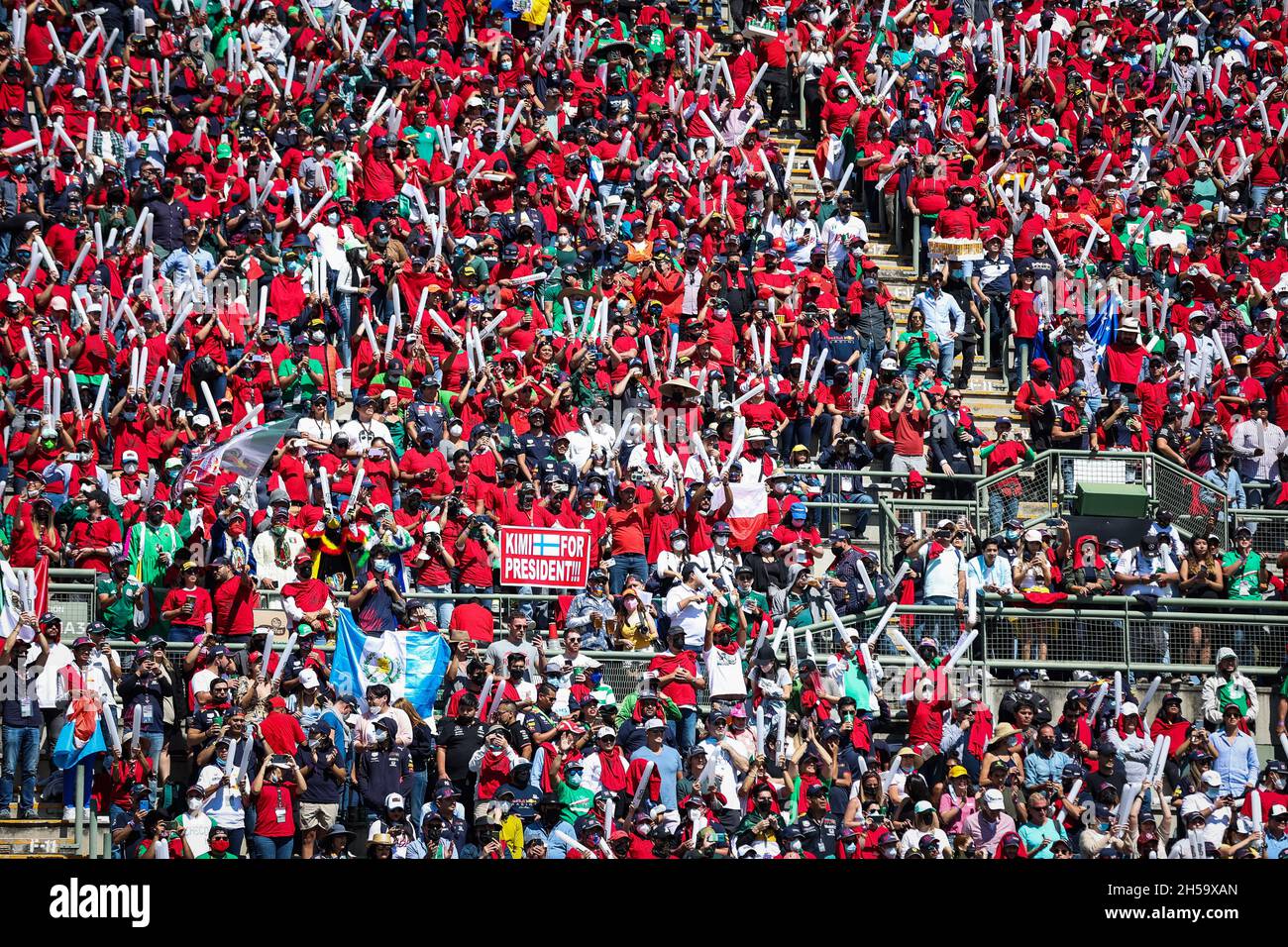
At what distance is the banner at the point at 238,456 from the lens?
77.8 feet

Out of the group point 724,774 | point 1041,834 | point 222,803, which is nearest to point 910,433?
point 1041,834

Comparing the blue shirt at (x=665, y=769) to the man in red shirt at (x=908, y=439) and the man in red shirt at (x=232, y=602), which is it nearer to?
the man in red shirt at (x=232, y=602)

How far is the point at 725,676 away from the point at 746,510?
2836 mm

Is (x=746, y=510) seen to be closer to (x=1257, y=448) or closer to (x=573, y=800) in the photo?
(x=573, y=800)

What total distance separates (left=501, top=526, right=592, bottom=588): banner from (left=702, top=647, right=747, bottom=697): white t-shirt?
150cm

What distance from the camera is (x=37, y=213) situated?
26750mm

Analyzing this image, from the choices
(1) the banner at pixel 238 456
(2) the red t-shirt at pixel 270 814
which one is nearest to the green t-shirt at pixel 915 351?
(1) the banner at pixel 238 456

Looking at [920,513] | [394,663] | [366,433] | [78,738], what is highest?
[366,433]

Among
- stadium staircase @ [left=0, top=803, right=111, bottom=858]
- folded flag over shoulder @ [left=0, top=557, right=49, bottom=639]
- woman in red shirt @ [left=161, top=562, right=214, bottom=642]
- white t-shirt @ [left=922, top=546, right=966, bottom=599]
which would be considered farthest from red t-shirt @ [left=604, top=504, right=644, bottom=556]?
stadium staircase @ [left=0, top=803, right=111, bottom=858]

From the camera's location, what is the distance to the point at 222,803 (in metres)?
20.4
